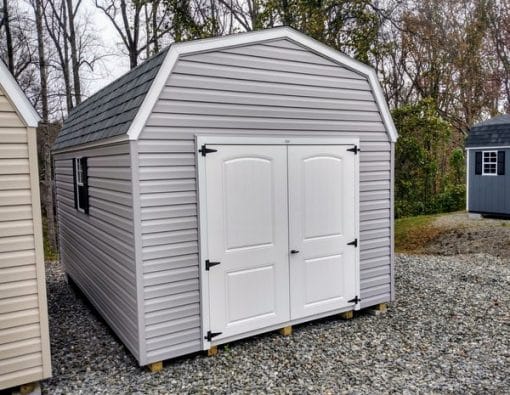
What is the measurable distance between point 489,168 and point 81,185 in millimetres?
12158

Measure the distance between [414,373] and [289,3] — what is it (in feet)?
38.9

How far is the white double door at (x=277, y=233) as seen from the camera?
4379 mm

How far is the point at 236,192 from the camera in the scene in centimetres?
443

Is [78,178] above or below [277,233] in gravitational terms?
above

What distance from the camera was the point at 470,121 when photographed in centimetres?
1803

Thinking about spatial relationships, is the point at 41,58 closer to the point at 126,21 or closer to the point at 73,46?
the point at 73,46

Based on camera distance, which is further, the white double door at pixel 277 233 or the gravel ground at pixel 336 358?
the white double door at pixel 277 233

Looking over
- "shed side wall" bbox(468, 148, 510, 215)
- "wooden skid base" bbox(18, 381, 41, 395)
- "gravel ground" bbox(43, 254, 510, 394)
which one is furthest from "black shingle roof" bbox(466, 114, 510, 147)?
"wooden skid base" bbox(18, 381, 41, 395)

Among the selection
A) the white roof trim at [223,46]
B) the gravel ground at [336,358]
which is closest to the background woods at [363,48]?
the white roof trim at [223,46]

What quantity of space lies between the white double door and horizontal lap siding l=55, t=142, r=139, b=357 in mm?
768

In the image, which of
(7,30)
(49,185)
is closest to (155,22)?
(7,30)

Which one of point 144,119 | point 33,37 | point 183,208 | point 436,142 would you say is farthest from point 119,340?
point 436,142

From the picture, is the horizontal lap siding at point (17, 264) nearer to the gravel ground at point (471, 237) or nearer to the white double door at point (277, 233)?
the white double door at point (277, 233)

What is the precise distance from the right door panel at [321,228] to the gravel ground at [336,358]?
1.45 ft
